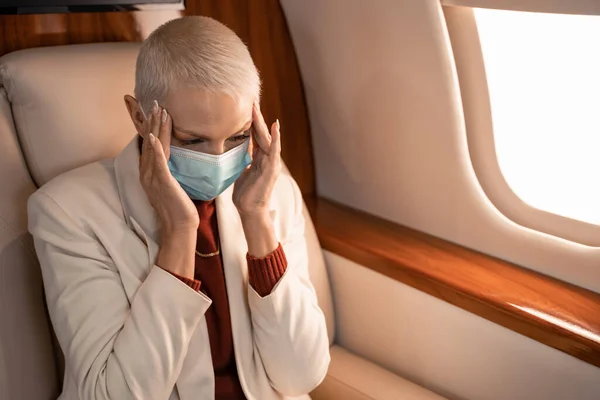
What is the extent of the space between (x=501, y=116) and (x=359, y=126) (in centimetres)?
41

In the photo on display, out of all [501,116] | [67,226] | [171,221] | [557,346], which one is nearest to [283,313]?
[171,221]

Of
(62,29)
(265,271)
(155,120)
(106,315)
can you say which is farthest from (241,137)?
(62,29)

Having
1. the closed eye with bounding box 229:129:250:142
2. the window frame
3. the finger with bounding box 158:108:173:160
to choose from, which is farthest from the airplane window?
the finger with bounding box 158:108:173:160

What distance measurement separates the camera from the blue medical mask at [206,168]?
121 cm

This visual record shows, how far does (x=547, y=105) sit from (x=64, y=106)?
104 centimetres

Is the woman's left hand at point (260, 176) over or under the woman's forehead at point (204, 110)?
under

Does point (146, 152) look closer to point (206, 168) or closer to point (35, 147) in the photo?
point (206, 168)

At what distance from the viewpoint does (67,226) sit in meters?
1.25

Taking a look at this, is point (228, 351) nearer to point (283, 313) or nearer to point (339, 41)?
point (283, 313)

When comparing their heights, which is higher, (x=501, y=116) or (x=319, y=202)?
(x=501, y=116)

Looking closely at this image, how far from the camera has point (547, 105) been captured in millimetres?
1558

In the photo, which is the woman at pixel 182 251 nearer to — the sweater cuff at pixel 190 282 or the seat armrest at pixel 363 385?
the sweater cuff at pixel 190 282

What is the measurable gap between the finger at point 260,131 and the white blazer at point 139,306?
0.48ft

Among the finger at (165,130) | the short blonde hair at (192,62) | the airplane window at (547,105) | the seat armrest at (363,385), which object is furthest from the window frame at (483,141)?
the finger at (165,130)
